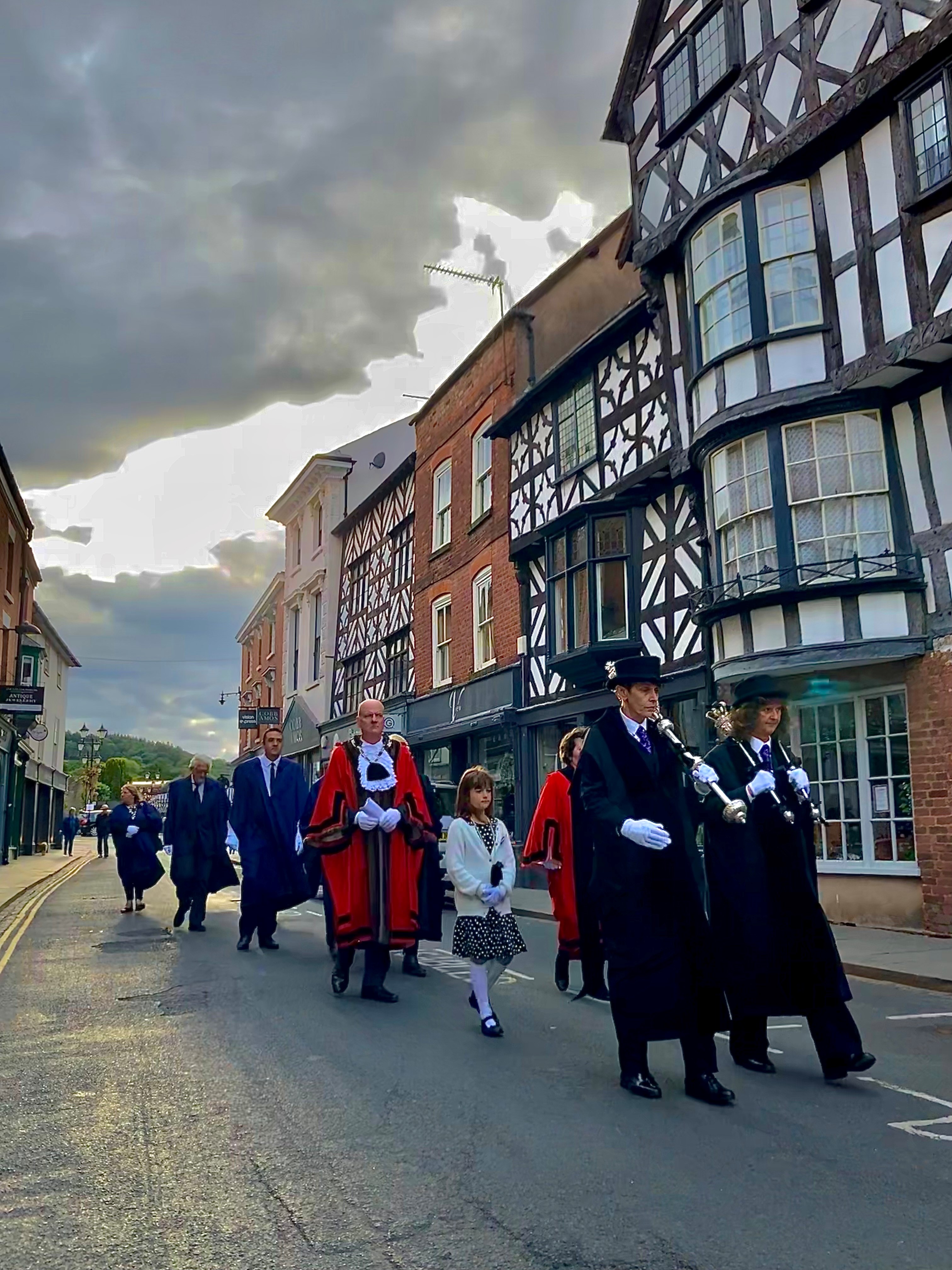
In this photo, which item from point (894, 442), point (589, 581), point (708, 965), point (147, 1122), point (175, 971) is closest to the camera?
point (147, 1122)

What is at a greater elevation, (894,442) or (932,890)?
(894,442)

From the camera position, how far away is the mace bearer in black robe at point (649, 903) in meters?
5.10

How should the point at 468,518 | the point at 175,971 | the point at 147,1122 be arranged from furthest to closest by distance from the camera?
the point at 468,518 < the point at 175,971 < the point at 147,1122

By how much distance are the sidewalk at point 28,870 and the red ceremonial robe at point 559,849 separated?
11165mm

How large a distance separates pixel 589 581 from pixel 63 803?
5203cm

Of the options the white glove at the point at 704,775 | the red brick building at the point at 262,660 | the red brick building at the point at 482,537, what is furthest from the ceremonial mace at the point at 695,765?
the red brick building at the point at 262,660

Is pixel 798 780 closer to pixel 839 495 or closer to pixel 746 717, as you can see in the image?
pixel 746 717

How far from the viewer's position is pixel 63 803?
6216 centimetres

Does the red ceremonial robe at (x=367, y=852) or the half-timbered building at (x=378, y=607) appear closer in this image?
the red ceremonial robe at (x=367, y=852)

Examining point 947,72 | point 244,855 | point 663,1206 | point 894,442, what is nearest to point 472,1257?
point 663,1206

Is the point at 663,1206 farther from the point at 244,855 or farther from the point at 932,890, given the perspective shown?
the point at 932,890

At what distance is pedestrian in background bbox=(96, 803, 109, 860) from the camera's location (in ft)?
78.0

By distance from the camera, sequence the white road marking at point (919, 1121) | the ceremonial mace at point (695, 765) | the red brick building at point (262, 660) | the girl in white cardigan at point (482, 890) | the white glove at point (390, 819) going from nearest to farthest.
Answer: the white road marking at point (919, 1121) < the ceremonial mace at point (695, 765) < the girl in white cardigan at point (482, 890) < the white glove at point (390, 819) < the red brick building at point (262, 660)

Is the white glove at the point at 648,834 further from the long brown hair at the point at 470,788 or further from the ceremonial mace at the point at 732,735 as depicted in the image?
the long brown hair at the point at 470,788
